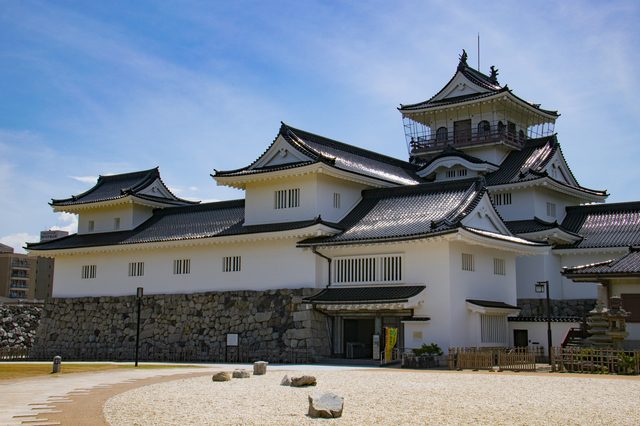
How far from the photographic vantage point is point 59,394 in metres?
17.5

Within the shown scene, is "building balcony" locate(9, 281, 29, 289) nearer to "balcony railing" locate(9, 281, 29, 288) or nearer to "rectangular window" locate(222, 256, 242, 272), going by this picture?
"balcony railing" locate(9, 281, 29, 288)

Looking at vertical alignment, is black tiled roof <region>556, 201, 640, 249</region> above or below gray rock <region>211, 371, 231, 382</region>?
above

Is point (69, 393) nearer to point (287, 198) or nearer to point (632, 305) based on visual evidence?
point (287, 198)

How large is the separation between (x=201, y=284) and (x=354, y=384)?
1898cm

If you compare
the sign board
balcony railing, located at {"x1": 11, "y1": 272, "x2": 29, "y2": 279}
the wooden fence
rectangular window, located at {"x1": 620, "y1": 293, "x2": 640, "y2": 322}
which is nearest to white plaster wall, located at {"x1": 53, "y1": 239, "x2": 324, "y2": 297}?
the sign board

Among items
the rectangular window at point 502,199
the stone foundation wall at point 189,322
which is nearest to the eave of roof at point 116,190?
the stone foundation wall at point 189,322

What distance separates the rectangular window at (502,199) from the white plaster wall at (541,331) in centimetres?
1074

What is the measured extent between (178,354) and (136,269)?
6.80 metres

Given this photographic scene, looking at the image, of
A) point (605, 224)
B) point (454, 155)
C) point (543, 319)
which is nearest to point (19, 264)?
point (454, 155)

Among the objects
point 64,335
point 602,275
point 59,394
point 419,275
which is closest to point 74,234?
point 64,335

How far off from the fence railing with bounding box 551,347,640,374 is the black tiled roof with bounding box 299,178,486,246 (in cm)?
693

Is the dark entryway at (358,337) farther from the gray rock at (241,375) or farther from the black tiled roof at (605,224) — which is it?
the black tiled roof at (605,224)

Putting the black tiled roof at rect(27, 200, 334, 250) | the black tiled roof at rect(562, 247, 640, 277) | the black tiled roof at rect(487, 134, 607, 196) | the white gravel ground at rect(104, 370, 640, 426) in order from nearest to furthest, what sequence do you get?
the white gravel ground at rect(104, 370, 640, 426) < the black tiled roof at rect(562, 247, 640, 277) < the black tiled roof at rect(27, 200, 334, 250) < the black tiled roof at rect(487, 134, 607, 196)

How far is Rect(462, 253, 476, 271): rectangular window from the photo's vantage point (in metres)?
30.7
